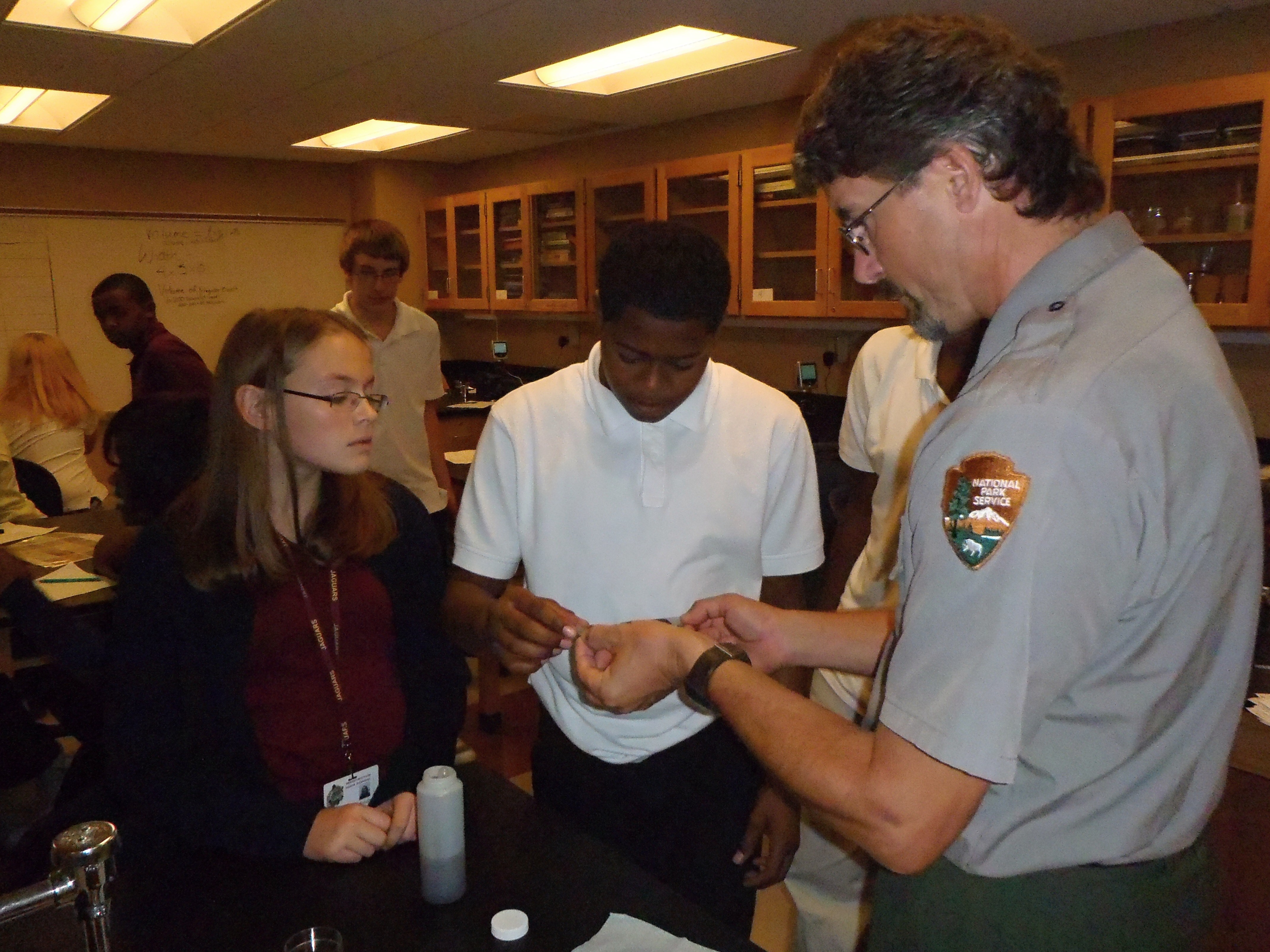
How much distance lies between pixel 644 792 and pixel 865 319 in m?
2.62

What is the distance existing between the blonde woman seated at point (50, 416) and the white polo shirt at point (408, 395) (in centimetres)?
149

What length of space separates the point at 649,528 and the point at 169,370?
7.73 feet

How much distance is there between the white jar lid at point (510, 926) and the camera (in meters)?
1.02

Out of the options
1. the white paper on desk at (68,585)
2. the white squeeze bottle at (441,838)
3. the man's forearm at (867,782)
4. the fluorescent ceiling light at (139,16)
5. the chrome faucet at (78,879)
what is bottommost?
the white paper on desk at (68,585)

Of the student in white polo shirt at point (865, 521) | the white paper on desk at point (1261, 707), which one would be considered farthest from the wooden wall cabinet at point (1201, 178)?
the white paper on desk at point (1261, 707)

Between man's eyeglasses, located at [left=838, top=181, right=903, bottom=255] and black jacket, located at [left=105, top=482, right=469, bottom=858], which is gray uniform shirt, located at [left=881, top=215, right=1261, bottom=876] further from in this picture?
black jacket, located at [left=105, top=482, right=469, bottom=858]

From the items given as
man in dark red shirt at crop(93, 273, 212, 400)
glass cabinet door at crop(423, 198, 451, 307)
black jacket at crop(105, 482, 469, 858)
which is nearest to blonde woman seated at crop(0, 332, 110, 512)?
man in dark red shirt at crop(93, 273, 212, 400)

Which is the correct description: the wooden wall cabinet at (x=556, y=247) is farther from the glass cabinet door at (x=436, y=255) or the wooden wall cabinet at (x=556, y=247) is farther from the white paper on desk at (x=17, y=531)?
the white paper on desk at (x=17, y=531)

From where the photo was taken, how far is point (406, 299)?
238 inches

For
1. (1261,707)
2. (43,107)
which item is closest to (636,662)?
(1261,707)

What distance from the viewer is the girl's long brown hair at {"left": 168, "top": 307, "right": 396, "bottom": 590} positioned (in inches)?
57.6

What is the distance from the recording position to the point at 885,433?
78.6 inches

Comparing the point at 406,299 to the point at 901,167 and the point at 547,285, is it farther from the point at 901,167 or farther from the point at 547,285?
the point at 901,167

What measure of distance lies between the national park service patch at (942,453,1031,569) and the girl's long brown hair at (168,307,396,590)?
1.09 m
